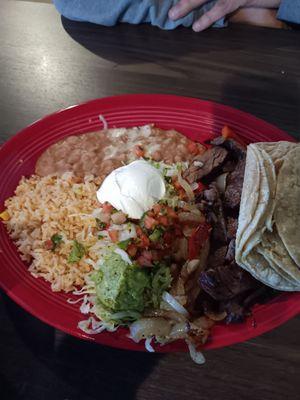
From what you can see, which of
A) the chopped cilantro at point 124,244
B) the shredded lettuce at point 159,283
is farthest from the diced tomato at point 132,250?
the shredded lettuce at point 159,283

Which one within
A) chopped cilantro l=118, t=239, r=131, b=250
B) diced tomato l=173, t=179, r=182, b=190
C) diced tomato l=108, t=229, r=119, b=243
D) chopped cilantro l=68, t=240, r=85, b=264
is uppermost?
diced tomato l=173, t=179, r=182, b=190

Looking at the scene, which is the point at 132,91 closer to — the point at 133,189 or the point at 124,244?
the point at 133,189

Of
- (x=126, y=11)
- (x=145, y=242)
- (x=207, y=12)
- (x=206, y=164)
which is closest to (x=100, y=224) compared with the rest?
(x=145, y=242)

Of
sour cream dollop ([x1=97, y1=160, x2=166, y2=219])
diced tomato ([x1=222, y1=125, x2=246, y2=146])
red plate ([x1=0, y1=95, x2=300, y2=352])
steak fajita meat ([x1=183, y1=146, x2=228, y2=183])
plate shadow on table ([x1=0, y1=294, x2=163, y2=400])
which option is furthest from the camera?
diced tomato ([x1=222, y1=125, x2=246, y2=146])

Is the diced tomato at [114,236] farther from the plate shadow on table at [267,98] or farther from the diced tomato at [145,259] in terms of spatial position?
the plate shadow on table at [267,98]

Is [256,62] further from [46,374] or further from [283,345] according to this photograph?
[46,374]

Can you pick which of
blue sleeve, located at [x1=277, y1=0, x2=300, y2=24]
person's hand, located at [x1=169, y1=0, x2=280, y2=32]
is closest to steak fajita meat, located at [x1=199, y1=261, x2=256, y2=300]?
person's hand, located at [x1=169, y1=0, x2=280, y2=32]

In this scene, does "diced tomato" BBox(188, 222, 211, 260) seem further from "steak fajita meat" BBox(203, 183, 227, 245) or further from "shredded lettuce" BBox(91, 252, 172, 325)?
"shredded lettuce" BBox(91, 252, 172, 325)
